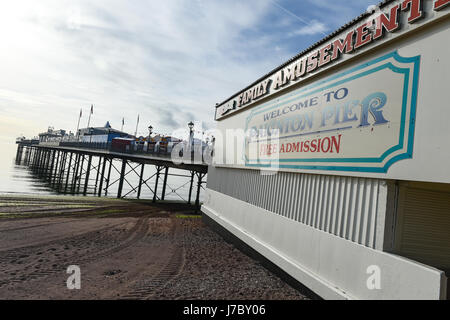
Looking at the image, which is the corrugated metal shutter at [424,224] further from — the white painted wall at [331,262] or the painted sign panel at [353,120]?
the painted sign panel at [353,120]

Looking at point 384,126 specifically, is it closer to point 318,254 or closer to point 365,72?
point 365,72

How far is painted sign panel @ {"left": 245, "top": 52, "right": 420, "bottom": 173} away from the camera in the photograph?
481cm

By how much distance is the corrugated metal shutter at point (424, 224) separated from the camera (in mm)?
4984

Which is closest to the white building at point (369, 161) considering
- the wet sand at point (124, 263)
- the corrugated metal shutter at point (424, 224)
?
the corrugated metal shutter at point (424, 224)

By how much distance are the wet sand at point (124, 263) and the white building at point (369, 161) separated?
141cm

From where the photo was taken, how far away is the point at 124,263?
792 cm

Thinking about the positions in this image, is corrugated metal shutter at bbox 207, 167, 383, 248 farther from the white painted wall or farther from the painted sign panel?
the painted sign panel

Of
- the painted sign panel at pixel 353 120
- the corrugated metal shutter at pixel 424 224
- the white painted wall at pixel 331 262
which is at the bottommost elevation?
the white painted wall at pixel 331 262

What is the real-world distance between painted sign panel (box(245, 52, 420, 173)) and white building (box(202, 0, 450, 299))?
0.02 metres

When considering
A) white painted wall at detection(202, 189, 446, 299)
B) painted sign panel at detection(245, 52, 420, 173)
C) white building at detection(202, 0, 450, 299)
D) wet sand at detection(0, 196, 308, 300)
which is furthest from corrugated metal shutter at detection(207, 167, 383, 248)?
wet sand at detection(0, 196, 308, 300)

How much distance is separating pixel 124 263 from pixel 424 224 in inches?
303

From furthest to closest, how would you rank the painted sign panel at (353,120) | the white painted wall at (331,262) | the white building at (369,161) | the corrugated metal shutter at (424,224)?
the corrugated metal shutter at (424,224) < the painted sign panel at (353,120) < the white building at (369,161) < the white painted wall at (331,262)
